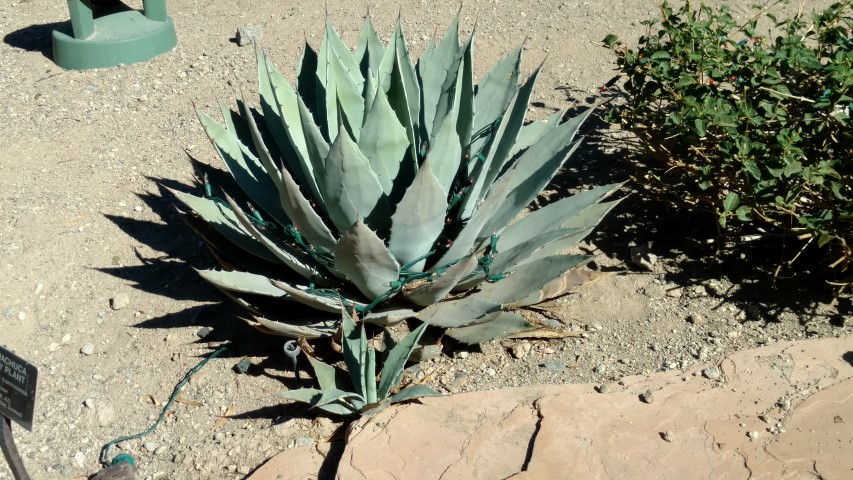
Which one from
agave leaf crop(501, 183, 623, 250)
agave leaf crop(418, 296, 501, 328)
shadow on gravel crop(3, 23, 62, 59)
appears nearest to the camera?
agave leaf crop(418, 296, 501, 328)

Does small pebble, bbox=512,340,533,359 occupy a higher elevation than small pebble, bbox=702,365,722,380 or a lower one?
lower

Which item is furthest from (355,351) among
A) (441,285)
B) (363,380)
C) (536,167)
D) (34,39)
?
(34,39)

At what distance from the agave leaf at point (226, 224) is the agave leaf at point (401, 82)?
76cm

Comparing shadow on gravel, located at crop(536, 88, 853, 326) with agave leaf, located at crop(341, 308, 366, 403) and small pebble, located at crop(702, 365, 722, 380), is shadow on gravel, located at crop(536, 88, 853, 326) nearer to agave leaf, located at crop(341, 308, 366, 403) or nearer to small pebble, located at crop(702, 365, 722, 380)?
small pebble, located at crop(702, 365, 722, 380)

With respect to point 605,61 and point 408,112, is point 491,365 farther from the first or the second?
point 605,61

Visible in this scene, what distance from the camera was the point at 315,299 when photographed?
10.7 feet

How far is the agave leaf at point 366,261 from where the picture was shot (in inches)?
118

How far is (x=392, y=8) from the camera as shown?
6184 millimetres

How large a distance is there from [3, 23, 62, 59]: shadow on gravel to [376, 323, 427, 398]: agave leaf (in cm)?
398

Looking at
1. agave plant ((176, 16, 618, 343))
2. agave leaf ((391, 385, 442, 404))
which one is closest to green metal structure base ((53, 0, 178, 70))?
agave plant ((176, 16, 618, 343))

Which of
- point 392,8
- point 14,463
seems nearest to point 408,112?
point 14,463

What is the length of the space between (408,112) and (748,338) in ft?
5.28

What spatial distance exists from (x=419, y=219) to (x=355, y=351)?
1.70 ft

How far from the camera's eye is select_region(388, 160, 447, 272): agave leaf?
3.03m
